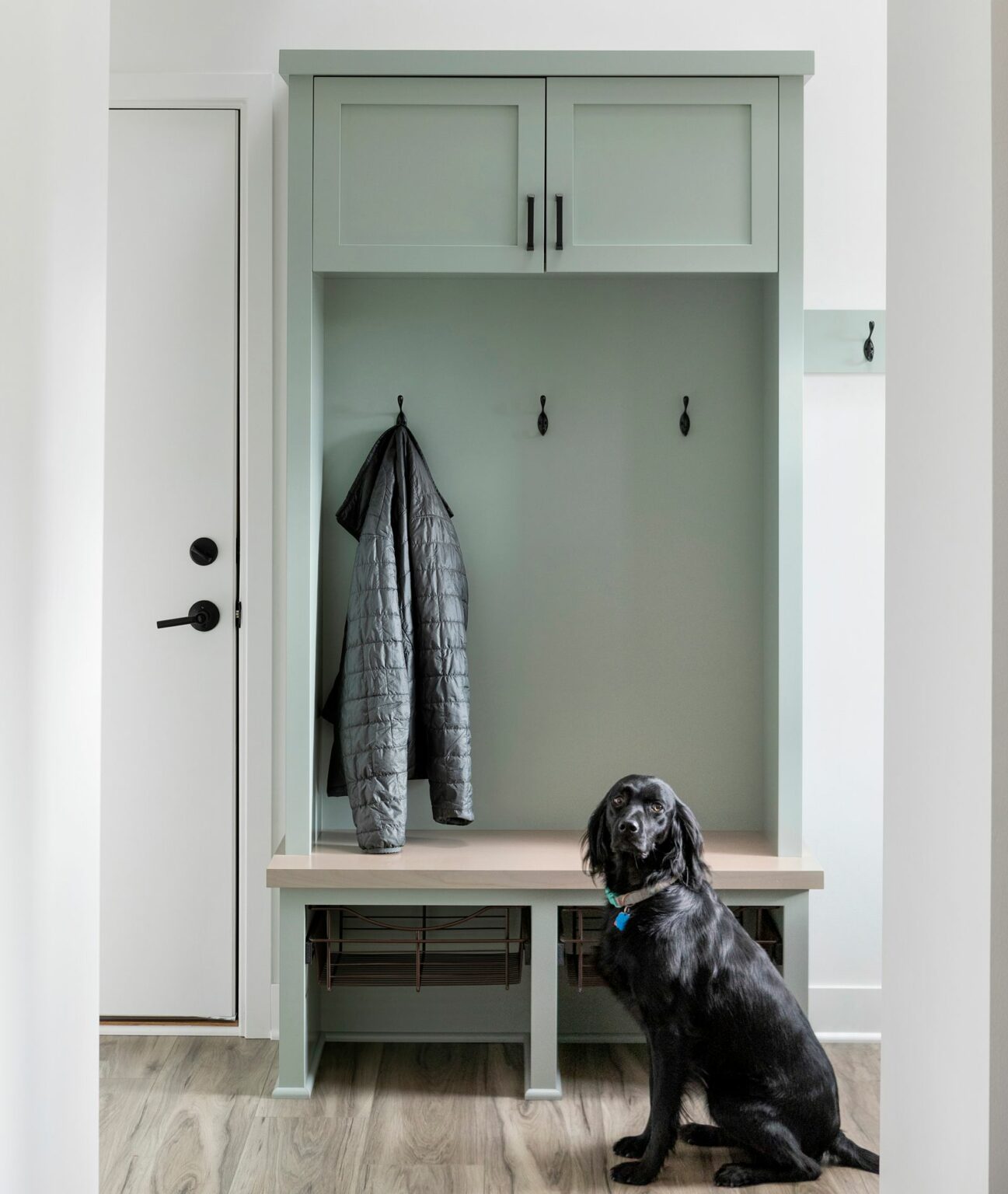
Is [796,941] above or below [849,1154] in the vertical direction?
above

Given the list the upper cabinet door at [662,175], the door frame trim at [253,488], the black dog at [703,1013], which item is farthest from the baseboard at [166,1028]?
the upper cabinet door at [662,175]

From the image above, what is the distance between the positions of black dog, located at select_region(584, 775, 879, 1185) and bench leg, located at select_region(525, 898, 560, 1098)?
0.30 m

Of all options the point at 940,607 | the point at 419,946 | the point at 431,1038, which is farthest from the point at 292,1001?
the point at 940,607

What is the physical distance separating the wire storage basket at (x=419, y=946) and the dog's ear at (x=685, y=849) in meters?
0.58

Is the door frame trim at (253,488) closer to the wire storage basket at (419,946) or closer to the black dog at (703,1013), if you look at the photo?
the wire storage basket at (419,946)

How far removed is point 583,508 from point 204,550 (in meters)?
0.94

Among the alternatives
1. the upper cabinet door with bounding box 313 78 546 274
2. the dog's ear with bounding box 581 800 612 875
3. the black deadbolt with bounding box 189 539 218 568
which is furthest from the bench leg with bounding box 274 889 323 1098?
the upper cabinet door with bounding box 313 78 546 274

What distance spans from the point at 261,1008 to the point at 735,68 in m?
2.45

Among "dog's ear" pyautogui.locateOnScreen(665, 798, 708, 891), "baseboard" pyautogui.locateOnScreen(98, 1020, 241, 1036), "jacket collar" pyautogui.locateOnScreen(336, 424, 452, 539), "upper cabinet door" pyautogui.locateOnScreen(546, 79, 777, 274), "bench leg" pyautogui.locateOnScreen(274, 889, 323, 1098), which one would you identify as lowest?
"baseboard" pyautogui.locateOnScreen(98, 1020, 241, 1036)

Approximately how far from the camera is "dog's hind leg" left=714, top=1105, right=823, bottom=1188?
2.06 m

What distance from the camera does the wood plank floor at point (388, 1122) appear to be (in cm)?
214

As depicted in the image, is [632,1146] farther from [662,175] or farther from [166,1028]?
[662,175]

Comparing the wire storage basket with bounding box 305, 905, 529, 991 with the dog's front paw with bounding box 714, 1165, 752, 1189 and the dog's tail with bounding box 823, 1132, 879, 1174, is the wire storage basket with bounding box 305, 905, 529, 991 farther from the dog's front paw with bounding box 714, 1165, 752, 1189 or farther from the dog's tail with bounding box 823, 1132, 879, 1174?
the dog's tail with bounding box 823, 1132, 879, 1174

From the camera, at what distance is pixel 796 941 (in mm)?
2488
